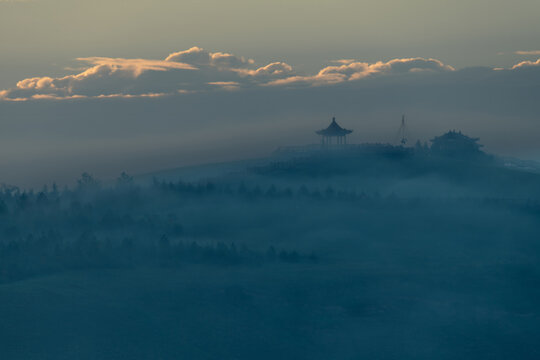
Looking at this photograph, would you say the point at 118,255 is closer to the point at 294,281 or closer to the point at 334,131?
the point at 294,281

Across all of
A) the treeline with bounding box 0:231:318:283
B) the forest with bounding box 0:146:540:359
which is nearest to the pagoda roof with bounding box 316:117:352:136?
the forest with bounding box 0:146:540:359

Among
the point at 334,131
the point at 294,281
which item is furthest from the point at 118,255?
the point at 334,131

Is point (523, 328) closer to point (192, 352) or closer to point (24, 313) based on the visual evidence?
point (192, 352)

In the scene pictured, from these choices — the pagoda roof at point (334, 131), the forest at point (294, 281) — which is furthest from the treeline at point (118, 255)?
the pagoda roof at point (334, 131)

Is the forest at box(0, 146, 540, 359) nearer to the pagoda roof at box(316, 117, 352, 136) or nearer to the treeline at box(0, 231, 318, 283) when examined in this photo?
the treeline at box(0, 231, 318, 283)

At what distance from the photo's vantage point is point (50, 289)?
14350cm

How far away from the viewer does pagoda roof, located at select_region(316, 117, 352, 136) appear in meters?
190

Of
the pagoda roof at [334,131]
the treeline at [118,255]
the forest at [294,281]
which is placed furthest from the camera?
the pagoda roof at [334,131]

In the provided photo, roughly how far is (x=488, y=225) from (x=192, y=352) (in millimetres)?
97248

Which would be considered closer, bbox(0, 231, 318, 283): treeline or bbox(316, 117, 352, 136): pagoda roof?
bbox(0, 231, 318, 283): treeline

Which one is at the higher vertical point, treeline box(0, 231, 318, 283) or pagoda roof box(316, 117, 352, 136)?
pagoda roof box(316, 117, 352, 136)

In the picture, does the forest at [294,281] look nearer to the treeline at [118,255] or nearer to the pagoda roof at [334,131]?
the treeline at [118,255]

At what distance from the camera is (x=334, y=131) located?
190 metres

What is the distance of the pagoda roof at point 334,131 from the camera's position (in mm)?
189875
